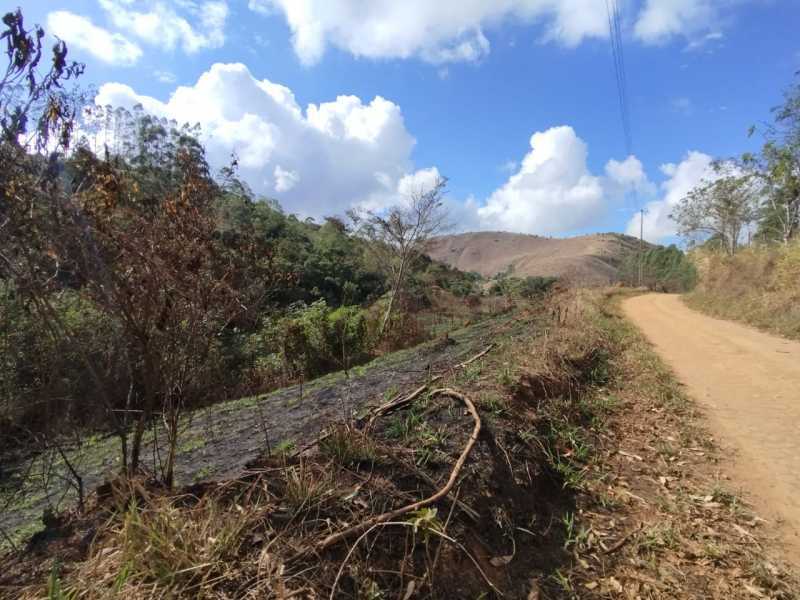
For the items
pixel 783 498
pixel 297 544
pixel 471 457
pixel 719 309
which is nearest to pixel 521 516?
pixel 471 457

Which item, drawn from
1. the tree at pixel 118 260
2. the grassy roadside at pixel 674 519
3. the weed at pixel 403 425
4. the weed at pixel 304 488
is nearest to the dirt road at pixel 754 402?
the grassy roadside at pixel 674 519

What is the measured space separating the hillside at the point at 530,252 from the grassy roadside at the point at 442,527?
73812mm

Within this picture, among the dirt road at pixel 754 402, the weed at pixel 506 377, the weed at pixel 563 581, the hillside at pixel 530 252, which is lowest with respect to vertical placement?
the weed at pixel 563 581

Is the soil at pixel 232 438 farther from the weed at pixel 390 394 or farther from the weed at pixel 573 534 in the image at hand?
the weed at pixel 573 534

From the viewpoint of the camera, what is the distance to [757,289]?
623 inches

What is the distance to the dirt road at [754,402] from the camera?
3.18m

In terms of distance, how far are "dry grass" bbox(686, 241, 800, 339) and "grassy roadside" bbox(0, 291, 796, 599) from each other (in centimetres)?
886

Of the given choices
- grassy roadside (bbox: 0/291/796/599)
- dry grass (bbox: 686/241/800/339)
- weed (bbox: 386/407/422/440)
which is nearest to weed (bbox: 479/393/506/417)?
grassy roadside (bbox: 0/291/796/599)

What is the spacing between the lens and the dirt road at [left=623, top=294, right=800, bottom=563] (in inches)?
125

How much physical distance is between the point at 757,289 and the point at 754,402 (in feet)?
44.4

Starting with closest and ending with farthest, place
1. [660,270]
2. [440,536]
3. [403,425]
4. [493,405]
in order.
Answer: [440,536] < [403,425] < [493,405] < [660,270]

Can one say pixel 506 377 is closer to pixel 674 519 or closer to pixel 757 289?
pixel 674 519

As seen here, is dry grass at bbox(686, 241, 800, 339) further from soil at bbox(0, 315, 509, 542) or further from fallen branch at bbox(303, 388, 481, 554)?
fallen branch at bbox(303, 388, 481, 554)

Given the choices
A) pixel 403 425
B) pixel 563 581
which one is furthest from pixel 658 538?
pixel 403 425
